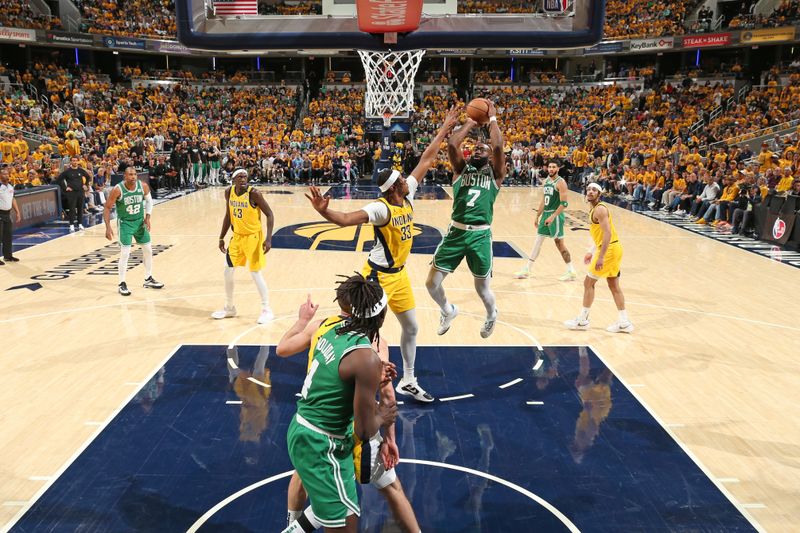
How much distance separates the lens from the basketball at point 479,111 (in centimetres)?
580

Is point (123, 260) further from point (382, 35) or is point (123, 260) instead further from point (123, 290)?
point (382, 35)

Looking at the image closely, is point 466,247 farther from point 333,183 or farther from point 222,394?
point 333,183

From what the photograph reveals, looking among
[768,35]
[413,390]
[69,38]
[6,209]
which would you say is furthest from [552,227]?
[69,38]

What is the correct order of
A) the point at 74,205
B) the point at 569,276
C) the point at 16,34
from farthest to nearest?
the point at 16,34
the point at 74,205
the point at 569,276

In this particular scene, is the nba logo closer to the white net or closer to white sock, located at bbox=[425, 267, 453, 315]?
white sock, located at bbox=[425, 267, 453, 315]

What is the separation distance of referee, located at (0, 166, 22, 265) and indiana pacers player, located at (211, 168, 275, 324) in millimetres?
5177

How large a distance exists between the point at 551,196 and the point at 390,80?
7.35 m

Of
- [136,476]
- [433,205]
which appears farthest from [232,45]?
[433,205]

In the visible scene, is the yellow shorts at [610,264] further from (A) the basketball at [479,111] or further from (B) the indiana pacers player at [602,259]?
(A) the basketball at [479,111]

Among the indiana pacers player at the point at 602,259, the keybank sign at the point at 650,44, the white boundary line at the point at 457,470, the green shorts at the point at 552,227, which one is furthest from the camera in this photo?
the keybank sign at the point at 650,44

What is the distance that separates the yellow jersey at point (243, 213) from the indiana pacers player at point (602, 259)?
13.0 ft

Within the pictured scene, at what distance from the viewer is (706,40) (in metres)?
30.9

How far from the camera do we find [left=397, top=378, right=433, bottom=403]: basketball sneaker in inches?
231

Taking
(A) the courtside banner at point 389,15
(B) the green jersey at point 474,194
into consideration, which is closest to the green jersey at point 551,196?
(B) the green jersey at point 474,194
